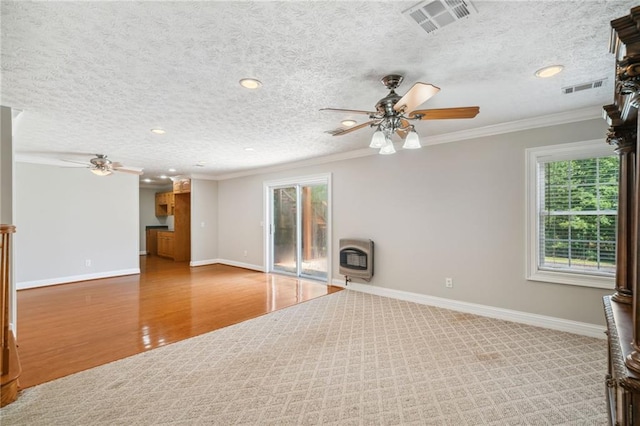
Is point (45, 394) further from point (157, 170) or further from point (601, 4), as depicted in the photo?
point (157, 170)

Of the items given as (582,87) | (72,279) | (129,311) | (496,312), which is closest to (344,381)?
(496,312)

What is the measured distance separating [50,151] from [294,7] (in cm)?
538

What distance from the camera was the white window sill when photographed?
306 cm

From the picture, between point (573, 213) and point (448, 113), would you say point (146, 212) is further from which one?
point (573, 213)

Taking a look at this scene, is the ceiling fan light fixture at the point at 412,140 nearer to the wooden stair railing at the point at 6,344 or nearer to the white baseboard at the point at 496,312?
the white baseboard at the point at 496,312

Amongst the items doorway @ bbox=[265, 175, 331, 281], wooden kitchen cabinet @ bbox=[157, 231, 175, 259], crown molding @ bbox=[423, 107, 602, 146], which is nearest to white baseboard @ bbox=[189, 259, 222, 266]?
wooden kitchen cabinet @ bbox=[157, 231, 175, 259]

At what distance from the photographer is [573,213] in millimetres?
3309

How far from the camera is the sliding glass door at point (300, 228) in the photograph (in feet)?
19.3

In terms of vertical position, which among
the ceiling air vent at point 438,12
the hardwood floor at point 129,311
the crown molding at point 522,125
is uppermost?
the ceiling air vent at point 438,12

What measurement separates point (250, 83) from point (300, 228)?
4076 millimetres

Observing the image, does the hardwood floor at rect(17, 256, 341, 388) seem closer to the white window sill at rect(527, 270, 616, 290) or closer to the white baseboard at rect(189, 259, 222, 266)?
the white baseboard at rect(189, 259, 222, 266)

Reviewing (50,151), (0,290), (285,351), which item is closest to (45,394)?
(0,290)

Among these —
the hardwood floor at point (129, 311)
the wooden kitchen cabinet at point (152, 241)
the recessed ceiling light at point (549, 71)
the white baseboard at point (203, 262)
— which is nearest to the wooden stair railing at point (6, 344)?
the hardwood floor at point (129, 311)

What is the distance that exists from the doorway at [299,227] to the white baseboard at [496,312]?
1290 millimetres
